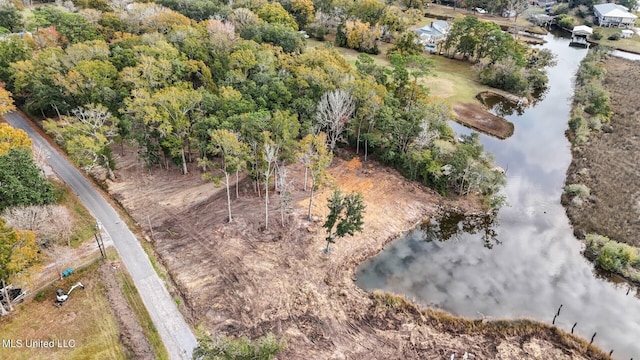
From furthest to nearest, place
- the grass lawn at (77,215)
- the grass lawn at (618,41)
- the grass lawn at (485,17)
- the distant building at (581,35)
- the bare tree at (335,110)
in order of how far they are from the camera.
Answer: the grass lawn at (485,17) < the distant building at (581,35) < the grass lawn at (618,41) < the bare tree at (335,110) < the grass lawn at (77,215)

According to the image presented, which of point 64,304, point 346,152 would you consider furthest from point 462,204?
point 64,304

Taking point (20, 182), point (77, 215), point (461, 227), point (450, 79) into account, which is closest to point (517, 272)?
point (461, 227)

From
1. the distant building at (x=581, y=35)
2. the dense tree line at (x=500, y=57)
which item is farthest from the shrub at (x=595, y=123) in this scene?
the distant building at (x=581, y=35)

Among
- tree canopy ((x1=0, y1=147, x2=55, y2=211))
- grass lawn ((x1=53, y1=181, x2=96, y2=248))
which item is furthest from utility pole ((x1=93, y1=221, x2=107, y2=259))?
tree canopy ((x1=0, y1=147, x2=55, y2=211))

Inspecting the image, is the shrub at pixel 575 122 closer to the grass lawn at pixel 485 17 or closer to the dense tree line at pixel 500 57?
the dense tree line at pixel 500 57

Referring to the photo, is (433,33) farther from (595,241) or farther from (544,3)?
(595,241)

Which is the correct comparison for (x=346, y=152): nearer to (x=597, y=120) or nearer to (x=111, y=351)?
(x=111, y=351)
